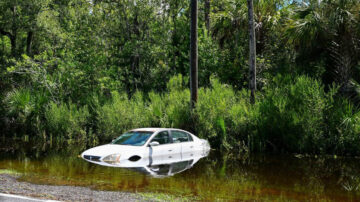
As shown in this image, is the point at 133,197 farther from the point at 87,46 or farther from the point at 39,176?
the point at 87,46

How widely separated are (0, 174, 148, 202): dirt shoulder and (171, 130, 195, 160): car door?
5.41m

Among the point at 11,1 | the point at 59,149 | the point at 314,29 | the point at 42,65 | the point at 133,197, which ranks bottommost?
the point at 59,149

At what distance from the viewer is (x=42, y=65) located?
1053 inches

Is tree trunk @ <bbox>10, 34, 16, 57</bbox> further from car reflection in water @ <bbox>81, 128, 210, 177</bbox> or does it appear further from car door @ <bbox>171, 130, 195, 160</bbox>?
car door @ <bbox>171, 130, 195, 160</bbox>

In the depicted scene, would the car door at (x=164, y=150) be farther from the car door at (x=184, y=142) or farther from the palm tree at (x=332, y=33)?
the palm tree at (x=332, y=33)

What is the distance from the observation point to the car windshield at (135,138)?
528 inches

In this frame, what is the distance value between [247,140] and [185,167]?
5.78m

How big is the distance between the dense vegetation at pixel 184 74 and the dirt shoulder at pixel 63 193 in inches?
355

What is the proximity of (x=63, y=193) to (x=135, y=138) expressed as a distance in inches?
213

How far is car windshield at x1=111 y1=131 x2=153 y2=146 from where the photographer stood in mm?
13406

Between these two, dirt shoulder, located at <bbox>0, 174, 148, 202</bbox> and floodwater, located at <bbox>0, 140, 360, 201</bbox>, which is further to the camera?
floodwater, located at <bbox>0, 140, 360, 201</bbox>

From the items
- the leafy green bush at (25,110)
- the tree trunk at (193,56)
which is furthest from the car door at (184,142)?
the leafy green bush at (25,110)

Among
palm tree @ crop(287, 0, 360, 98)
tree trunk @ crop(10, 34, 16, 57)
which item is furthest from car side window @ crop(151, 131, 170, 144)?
tree trunk @ crop(10, 34, 16, 57)

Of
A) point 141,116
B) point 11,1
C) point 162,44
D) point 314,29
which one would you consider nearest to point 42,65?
point 11,1
